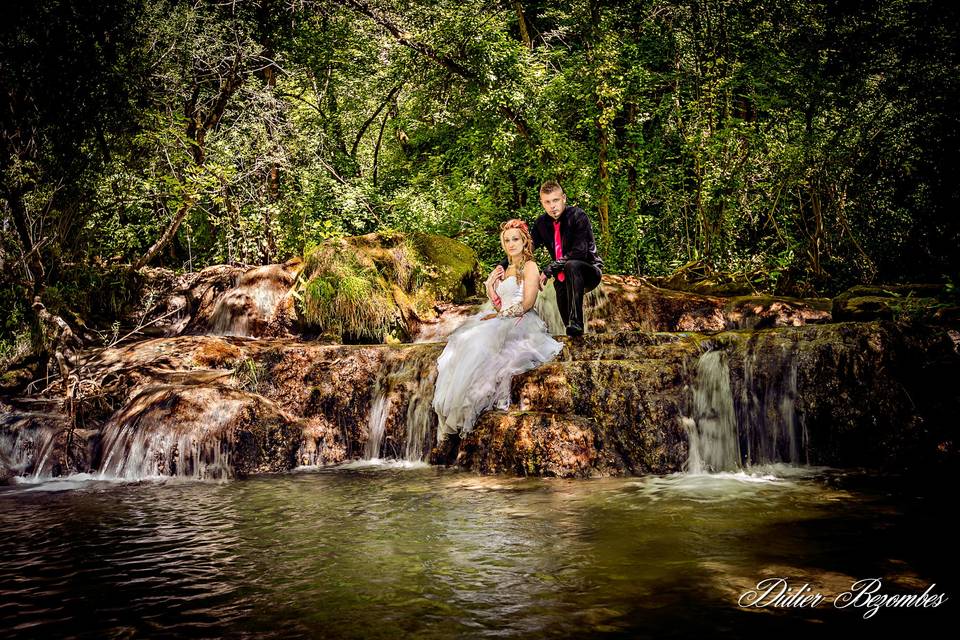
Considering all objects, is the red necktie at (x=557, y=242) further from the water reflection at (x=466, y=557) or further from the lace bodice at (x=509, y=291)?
the water reflection at (x=466, y=557)

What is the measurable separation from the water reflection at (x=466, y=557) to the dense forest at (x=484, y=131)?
577cm

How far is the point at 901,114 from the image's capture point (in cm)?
990

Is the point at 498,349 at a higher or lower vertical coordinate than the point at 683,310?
lower

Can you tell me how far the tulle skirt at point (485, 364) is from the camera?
285 inches

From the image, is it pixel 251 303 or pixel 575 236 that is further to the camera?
pixel 251 303

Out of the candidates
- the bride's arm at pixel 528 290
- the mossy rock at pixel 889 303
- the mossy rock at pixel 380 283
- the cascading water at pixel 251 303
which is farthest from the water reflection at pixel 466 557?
the cascading water at pixel 251 303

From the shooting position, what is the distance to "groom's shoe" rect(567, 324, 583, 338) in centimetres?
782

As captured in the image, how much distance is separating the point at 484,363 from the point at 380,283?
4.90m

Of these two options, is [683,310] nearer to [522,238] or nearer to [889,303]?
[889,303]

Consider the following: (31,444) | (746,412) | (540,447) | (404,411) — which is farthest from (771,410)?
(31,444)

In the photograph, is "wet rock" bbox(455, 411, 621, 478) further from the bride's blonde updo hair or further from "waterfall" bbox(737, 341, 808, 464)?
the bride's blonde updo hair

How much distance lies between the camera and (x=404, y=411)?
27.5 ft

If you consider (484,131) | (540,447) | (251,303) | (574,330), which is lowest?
(540,447)

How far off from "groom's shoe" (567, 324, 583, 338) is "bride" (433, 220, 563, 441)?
0.26 m
